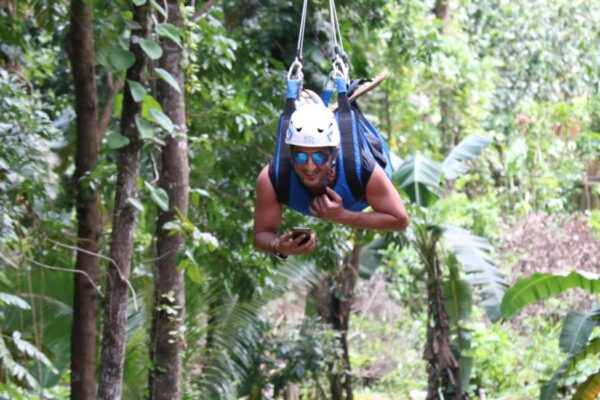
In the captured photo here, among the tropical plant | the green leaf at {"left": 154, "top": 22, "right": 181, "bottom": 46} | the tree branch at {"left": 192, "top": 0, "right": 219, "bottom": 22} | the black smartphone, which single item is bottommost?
the tropical plant

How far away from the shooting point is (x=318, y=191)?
12.0 feet

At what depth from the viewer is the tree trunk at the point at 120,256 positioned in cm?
464

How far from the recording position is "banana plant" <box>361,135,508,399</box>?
359 inches

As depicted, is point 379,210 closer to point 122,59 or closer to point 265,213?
point 265,213

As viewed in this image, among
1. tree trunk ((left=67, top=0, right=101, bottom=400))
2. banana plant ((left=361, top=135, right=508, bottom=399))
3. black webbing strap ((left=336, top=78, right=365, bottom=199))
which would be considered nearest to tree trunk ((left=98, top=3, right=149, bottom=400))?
black webbing strap ((left=336, top=78, right=365, bottom=199))

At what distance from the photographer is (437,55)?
1095 cm

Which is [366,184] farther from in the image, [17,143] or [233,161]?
[233,161]

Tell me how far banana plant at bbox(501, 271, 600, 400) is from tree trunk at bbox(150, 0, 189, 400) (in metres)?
3.72

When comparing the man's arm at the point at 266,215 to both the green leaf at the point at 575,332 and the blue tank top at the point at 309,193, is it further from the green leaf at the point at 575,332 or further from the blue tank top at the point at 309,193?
the green leaf at the point at 575,332

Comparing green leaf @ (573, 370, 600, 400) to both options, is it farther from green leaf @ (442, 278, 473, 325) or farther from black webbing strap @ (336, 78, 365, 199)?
black webbing strap @ (336, 78, 365, 199)

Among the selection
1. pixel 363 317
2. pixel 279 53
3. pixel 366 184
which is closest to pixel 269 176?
pixel 366 184

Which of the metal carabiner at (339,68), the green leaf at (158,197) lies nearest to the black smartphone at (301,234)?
the metal carabiner at (339,68)

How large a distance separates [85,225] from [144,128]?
7.70 feet

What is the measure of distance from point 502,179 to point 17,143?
10609mm
